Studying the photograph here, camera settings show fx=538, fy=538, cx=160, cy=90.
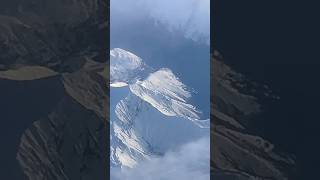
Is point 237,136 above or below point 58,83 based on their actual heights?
below

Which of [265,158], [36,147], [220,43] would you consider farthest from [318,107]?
Answer: [36,147]

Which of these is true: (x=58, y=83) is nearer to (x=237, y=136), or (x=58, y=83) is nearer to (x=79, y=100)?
(x=79, y=100)

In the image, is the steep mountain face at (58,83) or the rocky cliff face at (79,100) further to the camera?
the steep mountain face at (58,83)

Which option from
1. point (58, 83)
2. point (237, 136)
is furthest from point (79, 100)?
point (237, 136)

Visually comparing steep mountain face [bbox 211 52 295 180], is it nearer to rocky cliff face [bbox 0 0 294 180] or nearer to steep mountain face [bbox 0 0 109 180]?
rocky cliff face [bbox 0 0 294 180]

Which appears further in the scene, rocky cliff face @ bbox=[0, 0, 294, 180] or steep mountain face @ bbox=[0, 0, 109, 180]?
steep mountain face @ bbox=[0, 0, 109, 180]

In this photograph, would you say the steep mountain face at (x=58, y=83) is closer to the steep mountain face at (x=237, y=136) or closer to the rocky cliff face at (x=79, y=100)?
the rocky cliff face at (x=79, y=100)

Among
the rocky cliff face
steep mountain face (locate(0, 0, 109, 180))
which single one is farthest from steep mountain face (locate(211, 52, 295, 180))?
steep mountain face (locate(0, 0, 109, 180))

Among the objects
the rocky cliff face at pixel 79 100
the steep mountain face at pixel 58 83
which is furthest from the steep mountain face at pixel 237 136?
the steep mountain face at pixel 58 83
